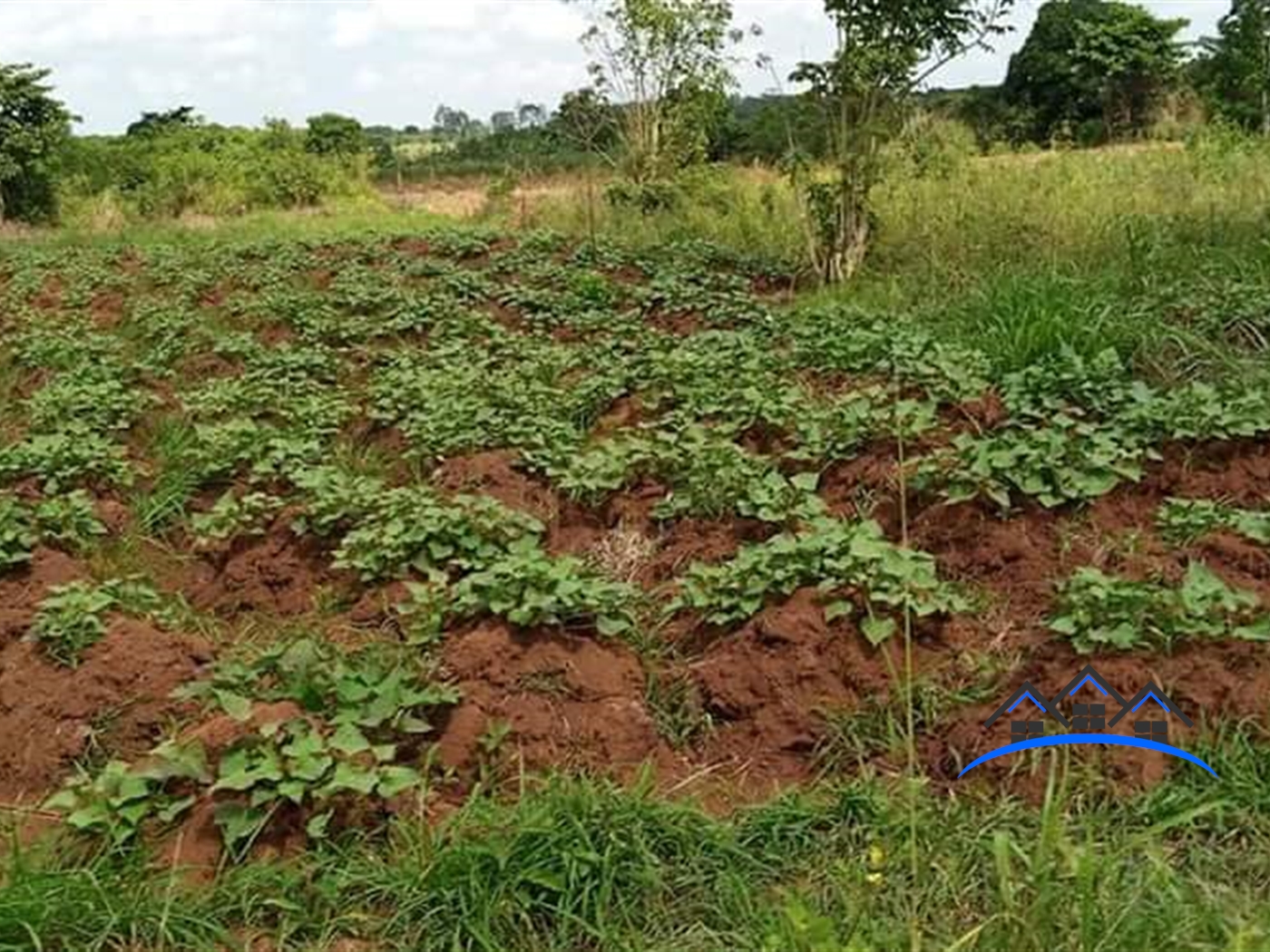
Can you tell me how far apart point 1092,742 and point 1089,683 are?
0.20 metres

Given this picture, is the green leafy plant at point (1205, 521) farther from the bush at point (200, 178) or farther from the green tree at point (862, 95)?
the bush at point (200, 178)

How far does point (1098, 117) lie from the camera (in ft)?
72.3

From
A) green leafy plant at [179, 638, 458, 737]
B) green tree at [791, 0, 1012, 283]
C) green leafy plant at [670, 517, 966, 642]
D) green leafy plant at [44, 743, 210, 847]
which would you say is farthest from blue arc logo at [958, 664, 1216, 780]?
green tree at [791, 0, 1012, 283]

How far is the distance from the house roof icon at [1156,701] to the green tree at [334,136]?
19137mm

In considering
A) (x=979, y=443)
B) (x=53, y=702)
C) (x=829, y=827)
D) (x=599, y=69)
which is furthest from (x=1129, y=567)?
(x=599, y=69)

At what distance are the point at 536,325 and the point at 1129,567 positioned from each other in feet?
12.3

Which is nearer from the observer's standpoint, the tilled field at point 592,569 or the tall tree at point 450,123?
the tilled field at point 592,569

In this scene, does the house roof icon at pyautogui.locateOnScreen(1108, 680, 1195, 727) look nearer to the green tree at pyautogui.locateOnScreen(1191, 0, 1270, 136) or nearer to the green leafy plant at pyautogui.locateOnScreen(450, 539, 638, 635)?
the green leafy plant at pyautogui.locateOnScreen(450, 539, 638, 635)

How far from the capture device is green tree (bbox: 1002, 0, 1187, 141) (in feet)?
72.4

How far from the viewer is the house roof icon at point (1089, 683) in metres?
2.45

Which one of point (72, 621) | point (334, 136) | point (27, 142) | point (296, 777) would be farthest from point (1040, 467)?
point (334, 136)

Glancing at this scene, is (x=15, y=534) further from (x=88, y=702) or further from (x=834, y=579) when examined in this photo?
(x=834, y=579)

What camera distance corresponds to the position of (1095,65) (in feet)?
73.2

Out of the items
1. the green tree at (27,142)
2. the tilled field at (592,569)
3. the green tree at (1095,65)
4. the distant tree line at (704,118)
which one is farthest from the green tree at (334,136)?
the tilled field at (592,569)
